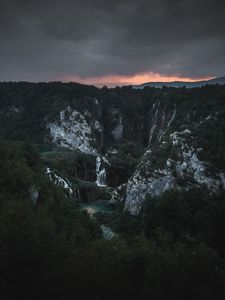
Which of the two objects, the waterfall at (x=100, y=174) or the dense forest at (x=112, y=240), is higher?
the dense forest at (x=112, y=240)

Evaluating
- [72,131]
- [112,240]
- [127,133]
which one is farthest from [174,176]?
[127,133]

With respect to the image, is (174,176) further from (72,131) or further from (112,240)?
(72,131)

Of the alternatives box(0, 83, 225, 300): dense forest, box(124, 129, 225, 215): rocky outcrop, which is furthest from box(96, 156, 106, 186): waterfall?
box(124, 129, 225, 215): rocky outcrop

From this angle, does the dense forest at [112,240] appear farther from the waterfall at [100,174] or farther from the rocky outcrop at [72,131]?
the rocky outcrop at [72,131]

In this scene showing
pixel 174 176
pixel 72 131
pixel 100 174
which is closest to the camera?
pixel 174 176

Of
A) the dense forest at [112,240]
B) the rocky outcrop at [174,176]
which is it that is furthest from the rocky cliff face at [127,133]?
the dense forest at [112,240]

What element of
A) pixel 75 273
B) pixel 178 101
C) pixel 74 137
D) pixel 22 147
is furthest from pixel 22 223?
pixel 74 137

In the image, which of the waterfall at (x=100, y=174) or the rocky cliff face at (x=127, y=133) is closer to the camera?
the rocky cliff face at (x=127, y=133)
